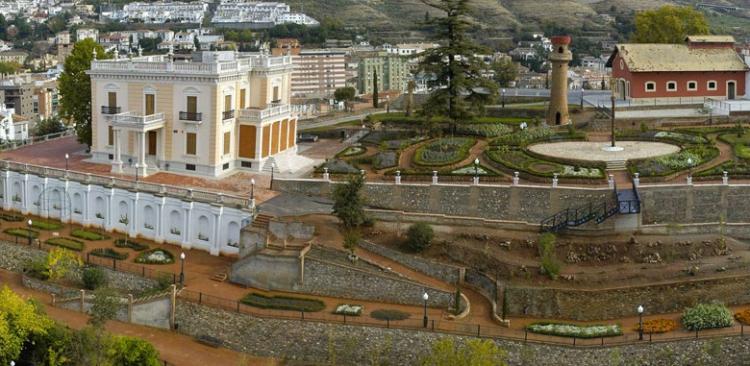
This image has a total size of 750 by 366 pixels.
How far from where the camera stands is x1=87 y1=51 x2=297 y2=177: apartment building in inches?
1743

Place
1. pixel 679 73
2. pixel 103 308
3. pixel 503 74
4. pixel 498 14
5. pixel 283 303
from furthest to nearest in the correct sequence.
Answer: pixel 498 14 → pixel 503 74 → pixel 679 73 → pixel 283 303 → pixel 103 308

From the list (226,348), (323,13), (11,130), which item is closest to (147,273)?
(226,348)

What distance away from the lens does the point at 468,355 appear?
28781mm

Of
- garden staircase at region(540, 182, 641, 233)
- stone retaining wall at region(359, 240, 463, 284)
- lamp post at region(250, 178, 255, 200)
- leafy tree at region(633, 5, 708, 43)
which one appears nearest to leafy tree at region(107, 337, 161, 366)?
stone retaining wall at region(359, 240, 463, 284)

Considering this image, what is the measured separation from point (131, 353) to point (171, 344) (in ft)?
12.5

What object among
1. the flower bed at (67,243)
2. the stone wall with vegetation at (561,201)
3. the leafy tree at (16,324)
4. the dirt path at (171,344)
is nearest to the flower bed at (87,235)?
the flower bed at (67,243)

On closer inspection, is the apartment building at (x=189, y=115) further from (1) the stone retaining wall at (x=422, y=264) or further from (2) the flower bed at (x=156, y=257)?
(1) the stone retaining wall at (x=422, y=264)

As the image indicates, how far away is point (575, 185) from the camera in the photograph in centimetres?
3878

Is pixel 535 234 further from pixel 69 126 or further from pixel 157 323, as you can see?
pixel 69 126

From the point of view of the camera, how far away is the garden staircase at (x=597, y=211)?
37250 mm

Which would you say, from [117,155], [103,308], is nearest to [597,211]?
[103,308]

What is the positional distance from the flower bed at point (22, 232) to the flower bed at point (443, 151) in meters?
17.4

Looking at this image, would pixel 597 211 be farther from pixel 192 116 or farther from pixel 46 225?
pixel 46 225

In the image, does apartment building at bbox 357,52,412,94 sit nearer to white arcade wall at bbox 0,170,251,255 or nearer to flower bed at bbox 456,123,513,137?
flower bed at bbox 456,123,513,137
